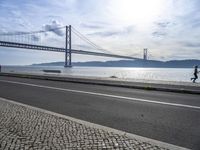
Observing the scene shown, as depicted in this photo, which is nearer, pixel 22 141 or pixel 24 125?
pixel 22 141

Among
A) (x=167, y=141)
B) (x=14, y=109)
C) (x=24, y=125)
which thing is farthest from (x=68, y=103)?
(x=167, y=141)

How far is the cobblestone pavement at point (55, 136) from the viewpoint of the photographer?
14.3 ft

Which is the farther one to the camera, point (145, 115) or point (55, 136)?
point (145, 115)

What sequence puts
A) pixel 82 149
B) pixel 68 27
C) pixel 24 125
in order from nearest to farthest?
pixel 82 149 < pixel 24 125 < pixel 68 27

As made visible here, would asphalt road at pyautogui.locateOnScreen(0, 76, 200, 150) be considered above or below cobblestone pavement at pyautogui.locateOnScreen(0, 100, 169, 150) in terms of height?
below

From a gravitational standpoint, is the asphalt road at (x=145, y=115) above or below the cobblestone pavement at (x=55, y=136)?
below

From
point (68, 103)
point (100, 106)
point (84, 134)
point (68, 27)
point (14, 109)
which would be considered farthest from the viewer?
point (68, 27)

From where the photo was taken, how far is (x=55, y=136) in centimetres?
489

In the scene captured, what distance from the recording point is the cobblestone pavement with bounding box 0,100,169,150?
4371 mm

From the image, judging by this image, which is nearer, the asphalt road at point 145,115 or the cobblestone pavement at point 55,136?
the cobblestone pavement at point 55,136

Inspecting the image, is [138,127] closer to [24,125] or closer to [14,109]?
[24,125]

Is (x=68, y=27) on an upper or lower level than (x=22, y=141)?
upper

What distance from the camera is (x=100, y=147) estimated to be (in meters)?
4.37

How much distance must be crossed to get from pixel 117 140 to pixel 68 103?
16.2ft
